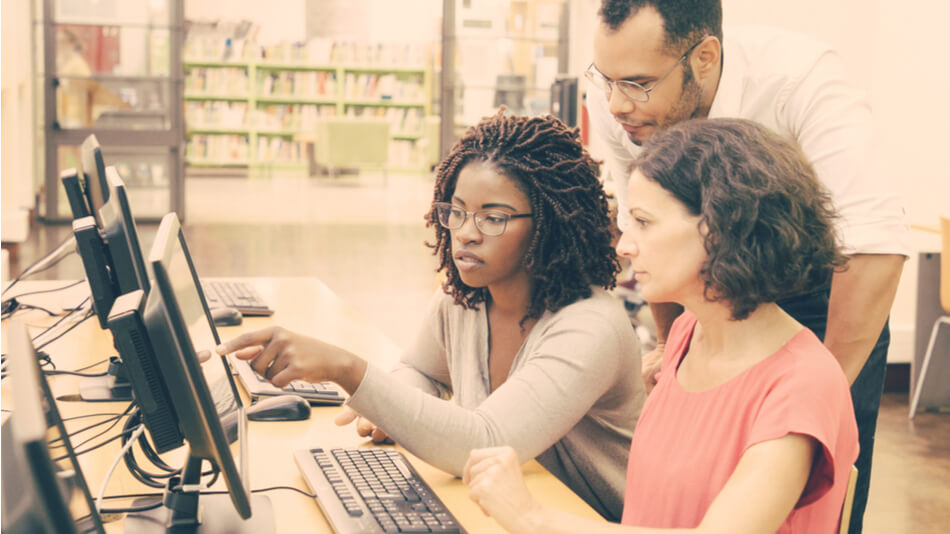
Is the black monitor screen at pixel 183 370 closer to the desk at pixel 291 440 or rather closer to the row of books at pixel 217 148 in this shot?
the desk at pixel 291 440

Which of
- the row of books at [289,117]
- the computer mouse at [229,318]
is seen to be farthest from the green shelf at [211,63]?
the computer mouse at [229,318]

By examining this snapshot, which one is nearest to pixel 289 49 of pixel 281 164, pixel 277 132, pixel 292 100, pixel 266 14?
pixel 292 100

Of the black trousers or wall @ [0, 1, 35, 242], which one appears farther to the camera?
wall @ [0, 1, 35, 242]

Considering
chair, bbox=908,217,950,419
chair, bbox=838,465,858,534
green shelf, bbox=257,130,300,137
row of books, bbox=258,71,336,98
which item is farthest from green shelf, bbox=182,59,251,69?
chair, bbox=838,465,858,534

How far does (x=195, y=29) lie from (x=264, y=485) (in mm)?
13415

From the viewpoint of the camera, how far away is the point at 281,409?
170cm

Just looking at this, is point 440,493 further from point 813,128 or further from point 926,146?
point 926,146

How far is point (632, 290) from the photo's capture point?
555cm

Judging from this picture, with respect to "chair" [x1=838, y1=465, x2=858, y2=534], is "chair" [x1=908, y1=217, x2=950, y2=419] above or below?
below

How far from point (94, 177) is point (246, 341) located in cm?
73

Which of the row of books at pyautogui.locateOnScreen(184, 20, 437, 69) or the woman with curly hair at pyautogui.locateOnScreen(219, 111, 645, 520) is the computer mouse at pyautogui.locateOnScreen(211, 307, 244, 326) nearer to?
the woman with curly hair at pyautogui.locateOnScreen(219, 111, 645, 520)

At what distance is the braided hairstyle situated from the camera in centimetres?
164

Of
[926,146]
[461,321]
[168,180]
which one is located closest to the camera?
[461,321]

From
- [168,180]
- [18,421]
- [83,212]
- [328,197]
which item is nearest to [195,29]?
[328,197]
